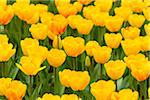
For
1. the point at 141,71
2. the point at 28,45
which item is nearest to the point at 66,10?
the point at 28,45

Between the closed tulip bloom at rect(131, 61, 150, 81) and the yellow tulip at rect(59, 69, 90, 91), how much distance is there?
0.24 metres

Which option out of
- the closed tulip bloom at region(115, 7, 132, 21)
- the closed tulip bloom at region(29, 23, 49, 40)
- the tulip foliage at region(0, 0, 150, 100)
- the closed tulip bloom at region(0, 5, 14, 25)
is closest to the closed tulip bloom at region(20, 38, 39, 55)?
the tulip foliage at region(0, 0, 150, 100)

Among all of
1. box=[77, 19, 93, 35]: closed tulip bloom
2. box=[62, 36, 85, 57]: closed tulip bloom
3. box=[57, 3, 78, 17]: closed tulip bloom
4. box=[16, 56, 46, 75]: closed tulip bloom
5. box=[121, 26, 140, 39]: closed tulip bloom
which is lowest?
box=[16, 56, 46, 75]: closed tulip bloom

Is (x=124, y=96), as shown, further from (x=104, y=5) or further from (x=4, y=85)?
(x=104, y=5)

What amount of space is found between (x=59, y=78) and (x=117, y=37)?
1.46ft

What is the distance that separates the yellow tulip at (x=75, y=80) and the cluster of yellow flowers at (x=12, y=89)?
0.20m

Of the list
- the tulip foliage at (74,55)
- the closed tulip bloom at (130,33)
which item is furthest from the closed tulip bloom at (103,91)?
the closed tulip bloom at (130,33)

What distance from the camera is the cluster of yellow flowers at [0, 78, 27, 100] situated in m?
2.35

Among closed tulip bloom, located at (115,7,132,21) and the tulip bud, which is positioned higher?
closed tulip bloom, located at (115,7,132,21)

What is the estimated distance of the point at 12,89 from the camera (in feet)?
7.75

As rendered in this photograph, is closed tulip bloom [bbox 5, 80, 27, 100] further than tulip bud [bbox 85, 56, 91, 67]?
No

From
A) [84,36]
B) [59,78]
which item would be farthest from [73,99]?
[84,36]

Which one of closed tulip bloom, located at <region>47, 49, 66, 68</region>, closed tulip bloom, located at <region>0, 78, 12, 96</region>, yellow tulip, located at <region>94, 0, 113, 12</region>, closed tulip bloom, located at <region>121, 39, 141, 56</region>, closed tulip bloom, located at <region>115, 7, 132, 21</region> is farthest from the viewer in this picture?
yellow tulip, located at <region>94, 0, 113, 12</region>

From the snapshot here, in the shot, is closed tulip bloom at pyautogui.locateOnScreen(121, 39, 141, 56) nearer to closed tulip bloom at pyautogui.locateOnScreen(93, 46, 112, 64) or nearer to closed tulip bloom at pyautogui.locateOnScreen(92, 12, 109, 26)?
closed tulip bloom at pyautogui.locateOnScreen(93, 46, 112, 64)
